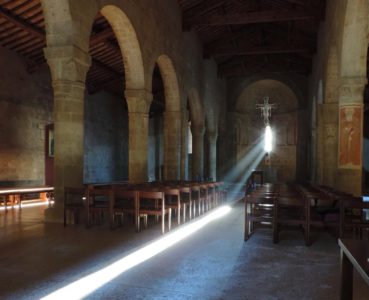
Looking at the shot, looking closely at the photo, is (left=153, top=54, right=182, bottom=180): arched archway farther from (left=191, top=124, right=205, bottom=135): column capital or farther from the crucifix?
the crucifix

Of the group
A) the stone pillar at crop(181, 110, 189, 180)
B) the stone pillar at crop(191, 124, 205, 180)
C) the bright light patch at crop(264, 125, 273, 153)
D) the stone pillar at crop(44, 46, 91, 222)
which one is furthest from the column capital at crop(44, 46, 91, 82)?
the bright light patch at crop(264, 125, 273, 153)

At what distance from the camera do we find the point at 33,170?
12.2m

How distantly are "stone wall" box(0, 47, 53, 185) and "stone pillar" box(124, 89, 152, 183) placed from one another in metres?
4.04

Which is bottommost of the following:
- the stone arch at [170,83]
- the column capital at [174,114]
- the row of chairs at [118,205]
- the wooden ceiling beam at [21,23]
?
the row of chairs at [118,205]

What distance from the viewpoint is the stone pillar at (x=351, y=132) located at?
784 centimetres

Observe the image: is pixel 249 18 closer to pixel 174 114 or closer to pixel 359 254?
pixel 174 114

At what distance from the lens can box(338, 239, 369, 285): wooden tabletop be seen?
1771 mm

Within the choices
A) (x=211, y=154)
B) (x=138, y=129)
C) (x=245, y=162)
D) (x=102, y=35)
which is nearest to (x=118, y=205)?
(x=138, y=129)

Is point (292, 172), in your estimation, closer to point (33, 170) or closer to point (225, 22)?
point (225, 22)

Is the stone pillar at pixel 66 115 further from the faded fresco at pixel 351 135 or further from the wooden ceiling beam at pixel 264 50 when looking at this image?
the wooden ceiling beam at pixel 264 50

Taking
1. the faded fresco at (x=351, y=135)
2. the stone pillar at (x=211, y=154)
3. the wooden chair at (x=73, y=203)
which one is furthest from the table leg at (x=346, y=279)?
the stone pillar at (x=211, y=154)

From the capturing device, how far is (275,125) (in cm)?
2211

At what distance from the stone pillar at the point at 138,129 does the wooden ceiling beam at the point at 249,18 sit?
16.5 feet

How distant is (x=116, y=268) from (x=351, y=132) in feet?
19.9
